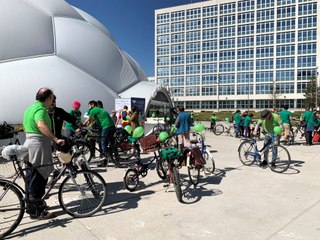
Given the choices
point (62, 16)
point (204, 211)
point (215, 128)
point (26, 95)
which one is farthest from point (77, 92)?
point (204, 211)

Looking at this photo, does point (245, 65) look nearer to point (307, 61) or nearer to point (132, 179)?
point (307, 61)

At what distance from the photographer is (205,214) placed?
162 inches

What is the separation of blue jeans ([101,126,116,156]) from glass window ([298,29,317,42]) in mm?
Result: 66052

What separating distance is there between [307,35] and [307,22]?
3032 mm

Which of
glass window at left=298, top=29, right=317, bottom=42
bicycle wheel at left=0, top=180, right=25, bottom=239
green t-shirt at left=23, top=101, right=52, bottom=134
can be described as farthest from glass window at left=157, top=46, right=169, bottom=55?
bicycle wheel at left=0, top=180, right=25, bottom=239

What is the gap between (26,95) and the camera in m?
15.5

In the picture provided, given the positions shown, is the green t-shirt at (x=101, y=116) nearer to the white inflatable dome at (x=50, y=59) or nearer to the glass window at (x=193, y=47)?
the white inflatable dome at (x=50, y=59)

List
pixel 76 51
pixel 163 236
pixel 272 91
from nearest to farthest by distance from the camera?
1. pixel 163 236
2. pixel 76 51
3. pixel 272 91

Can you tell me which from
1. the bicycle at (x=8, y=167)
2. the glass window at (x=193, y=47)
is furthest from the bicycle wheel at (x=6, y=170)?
the glass window at (x=193, y=47)

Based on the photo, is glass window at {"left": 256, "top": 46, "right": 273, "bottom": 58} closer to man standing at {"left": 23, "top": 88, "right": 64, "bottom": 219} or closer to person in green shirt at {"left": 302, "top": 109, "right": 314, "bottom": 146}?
person in green shirt at {"left": 302, "top": 109, "right": 314, "bottom": 146}

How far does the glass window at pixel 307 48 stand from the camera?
59625mm

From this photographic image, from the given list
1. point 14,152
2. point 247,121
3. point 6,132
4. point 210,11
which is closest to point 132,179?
point 14,152

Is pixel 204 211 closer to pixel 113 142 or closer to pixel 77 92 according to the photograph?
pixel 113 142

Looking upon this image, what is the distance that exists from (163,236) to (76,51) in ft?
57.5
